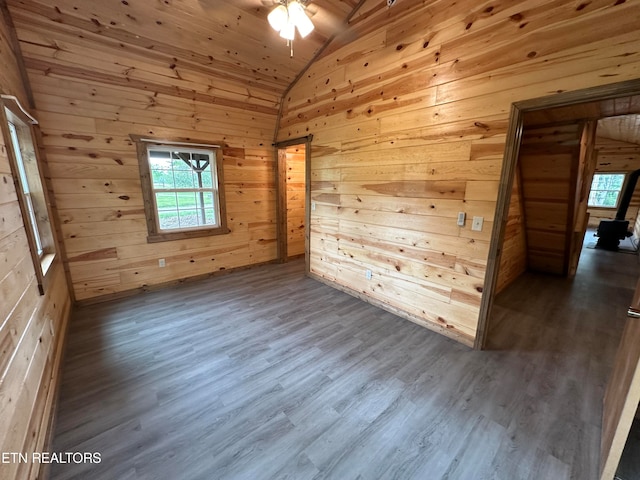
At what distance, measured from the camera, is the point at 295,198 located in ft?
16.1

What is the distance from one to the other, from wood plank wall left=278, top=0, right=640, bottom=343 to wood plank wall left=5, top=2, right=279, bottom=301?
1331 mm

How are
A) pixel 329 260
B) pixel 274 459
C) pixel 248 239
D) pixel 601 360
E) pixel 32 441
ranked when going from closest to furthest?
1. pixel 32 441
2. pixel 274 459
3. pixel 601 360
4. pixel 329 260
5. pixel 248 239

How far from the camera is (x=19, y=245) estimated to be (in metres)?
1.56

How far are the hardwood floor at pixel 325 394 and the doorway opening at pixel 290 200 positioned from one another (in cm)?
192

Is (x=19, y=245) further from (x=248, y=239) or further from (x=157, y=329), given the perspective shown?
(x=248, y=239)

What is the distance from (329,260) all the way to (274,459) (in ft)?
8.30

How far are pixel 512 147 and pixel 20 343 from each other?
3310 mm

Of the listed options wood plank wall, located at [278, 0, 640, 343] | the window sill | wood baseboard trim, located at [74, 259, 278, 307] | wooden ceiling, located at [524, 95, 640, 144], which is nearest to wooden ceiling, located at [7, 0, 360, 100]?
wood plank wall, located at [278, 0, 640, 343]

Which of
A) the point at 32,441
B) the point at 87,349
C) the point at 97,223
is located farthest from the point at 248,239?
the point at 32,441

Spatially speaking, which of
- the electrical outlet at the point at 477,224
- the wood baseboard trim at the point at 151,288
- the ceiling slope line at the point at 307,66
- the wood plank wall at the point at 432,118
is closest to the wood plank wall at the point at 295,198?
the ceiling slope line at the point at 307,66

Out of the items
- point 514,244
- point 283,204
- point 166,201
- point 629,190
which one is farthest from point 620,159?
point 166,201

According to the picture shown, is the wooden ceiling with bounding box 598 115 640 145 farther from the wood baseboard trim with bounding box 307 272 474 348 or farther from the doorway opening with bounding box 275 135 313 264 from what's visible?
the doorway opening with bounding box 275 135 313 264

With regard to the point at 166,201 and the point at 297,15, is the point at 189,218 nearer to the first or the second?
the point at 166,201

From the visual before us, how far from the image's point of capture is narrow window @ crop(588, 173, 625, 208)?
8.17 m
